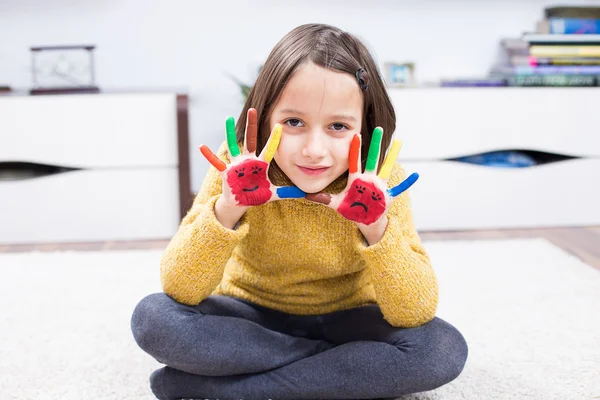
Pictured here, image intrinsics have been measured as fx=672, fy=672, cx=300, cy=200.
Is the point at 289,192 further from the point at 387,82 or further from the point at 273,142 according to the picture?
the point at 387,82

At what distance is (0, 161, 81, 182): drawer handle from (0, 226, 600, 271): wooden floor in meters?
0.24

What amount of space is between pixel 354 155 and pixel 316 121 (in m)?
0.07

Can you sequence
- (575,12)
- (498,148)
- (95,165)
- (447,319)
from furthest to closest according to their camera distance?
(575,12)
(498,148)
(95,165)
(447,319)

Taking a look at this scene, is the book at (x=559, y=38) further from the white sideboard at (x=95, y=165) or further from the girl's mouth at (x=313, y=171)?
the girl's mouth at (x=313, y=171)

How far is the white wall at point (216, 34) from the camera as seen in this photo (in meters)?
2.45

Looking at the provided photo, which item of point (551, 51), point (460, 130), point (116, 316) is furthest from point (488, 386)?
point (551, 51)

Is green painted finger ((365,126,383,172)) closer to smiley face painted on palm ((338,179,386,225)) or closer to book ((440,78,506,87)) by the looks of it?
smiley face painted on palm ((338,179,386,225))

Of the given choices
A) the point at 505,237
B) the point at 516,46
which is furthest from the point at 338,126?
the point at 516,46

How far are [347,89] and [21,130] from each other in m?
1.59

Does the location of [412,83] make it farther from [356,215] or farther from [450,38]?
[356,215]

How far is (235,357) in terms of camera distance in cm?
102

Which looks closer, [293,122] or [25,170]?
[293,122]

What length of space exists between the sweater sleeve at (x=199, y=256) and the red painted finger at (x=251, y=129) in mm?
116

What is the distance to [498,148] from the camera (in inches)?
93.0
